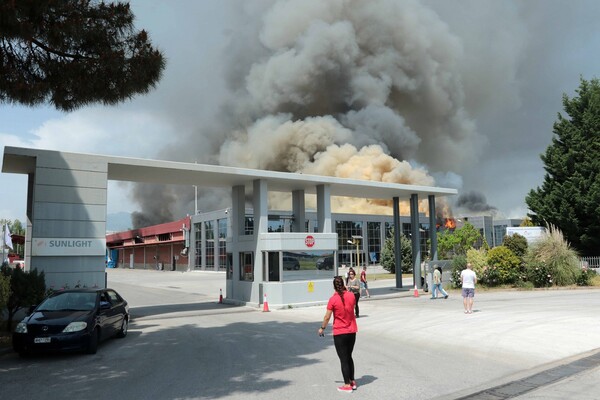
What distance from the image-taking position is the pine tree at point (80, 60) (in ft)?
26.4

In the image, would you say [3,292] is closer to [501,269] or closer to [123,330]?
[123,330]

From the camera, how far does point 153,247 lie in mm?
79688

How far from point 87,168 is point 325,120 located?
8401 centimetres

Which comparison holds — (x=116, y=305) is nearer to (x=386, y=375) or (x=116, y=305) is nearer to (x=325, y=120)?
(x=386, y=375)

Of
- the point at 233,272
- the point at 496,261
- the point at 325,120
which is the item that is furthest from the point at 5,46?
the point at 325,120

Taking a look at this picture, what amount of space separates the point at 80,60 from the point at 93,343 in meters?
5.47

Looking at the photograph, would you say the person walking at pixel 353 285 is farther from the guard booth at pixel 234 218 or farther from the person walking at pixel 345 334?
the person walking at pixel 345 334

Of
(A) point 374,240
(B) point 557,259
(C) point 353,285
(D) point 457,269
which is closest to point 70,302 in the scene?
(C) point 353,285

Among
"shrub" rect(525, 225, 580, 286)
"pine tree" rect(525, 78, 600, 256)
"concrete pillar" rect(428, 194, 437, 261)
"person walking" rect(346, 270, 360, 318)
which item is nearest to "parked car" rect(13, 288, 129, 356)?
"person walking" rect(346, 270, 360, 318)

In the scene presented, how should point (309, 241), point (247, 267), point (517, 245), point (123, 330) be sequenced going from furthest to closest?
1. point (517, 245)
2. point (247, 267)
3. point (309, 241)
4. point (123, 330)

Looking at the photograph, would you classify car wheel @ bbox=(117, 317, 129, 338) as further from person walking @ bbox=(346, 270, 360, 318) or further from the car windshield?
person walking @ bbox=(346, 270, 360, 318)

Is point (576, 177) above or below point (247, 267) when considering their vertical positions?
above

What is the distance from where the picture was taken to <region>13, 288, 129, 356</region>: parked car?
9.03 meters

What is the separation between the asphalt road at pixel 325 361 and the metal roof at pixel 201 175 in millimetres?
5501
